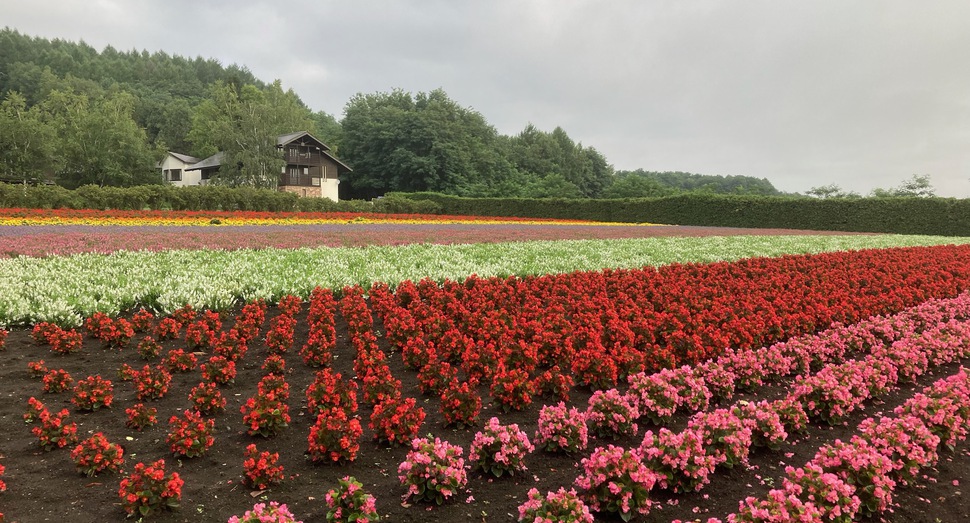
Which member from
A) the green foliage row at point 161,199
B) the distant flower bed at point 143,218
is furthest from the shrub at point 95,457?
the green foliage row at point 161,199

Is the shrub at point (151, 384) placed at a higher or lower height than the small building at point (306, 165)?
lower

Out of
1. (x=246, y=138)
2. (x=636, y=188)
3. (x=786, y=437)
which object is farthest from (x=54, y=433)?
(x=636, y=188)

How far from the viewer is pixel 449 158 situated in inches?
2854

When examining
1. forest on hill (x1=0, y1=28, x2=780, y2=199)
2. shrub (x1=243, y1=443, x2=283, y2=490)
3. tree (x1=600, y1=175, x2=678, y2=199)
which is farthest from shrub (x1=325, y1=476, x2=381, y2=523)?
tree (x1=600, y1=175, x2=678, y2=199)

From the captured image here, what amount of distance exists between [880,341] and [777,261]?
6443 millimetres

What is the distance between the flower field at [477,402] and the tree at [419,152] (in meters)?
61.6

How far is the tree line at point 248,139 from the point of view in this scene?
207 ft

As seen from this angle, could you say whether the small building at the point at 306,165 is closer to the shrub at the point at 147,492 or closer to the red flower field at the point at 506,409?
the red flower field at the point at 506,409

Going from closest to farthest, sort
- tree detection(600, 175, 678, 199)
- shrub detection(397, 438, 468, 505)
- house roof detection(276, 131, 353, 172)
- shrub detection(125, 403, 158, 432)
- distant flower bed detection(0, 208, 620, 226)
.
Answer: shrub detection(397, 438, 468, 505) < shrub detection(125, 403, 158, 432) < distant flower bed detection(0, 208, 620, 226) < house roof detection(276, 131, 353, 172) < tree detection(600, 175, 678, 199)

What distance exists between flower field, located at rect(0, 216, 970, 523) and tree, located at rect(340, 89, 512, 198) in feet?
202

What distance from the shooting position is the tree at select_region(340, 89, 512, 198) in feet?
237

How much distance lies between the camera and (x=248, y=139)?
6141cm

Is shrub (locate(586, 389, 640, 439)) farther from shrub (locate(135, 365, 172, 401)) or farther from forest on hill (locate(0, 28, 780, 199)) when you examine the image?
forest on hill (locate(0, 28, 780, 199))

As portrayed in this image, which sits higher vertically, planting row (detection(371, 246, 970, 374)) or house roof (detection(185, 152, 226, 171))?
house roof (detection(185, 152, 226, 171))
